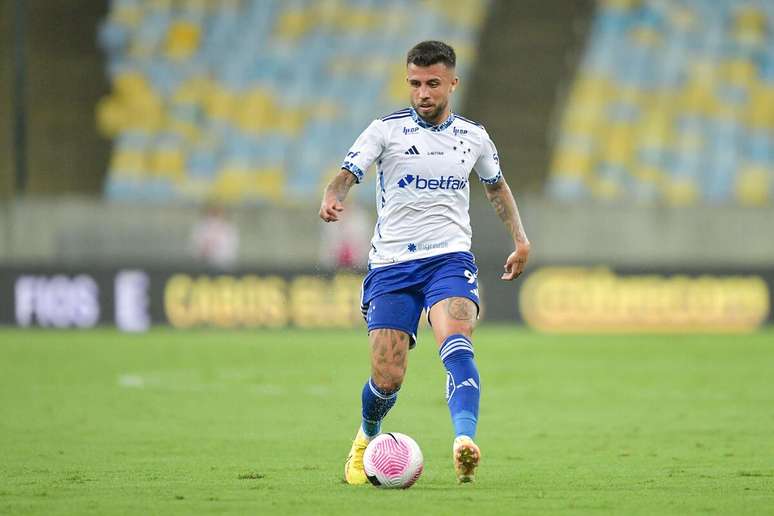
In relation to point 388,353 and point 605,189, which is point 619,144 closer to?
point 605,189

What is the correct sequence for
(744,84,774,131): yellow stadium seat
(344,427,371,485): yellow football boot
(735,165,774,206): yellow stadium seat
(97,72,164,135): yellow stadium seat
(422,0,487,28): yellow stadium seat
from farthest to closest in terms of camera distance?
(422,0,487,28): yellow stadium seat
(97,72,164,135): yellow stadium seat
(744,84,774,131): yellow stadium seat
(735,165,774,206): yellow stadium seat
(344,427,371,485): yellow football boot

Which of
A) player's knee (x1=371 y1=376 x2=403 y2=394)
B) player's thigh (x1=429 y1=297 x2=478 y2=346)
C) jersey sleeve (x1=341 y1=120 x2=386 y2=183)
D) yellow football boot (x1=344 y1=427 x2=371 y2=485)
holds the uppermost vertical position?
jersey sleeve (x1=341 y1=120 x2=386 y2=183)

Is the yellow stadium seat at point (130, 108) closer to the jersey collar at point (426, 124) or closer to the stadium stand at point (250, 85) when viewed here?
the stadium stand at point (250, 85)

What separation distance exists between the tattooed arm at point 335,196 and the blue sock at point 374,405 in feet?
3.27

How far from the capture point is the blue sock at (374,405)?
26.3 ft

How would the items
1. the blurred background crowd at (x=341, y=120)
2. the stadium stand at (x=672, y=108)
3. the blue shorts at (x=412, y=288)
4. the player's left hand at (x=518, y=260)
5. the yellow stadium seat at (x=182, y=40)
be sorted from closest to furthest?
the blue shorts at (x=412, y=288)
the player's left hand at (x=518, y=260)
the blurred background crowd at (x=341, y=120)
the stadium stand at (x=672, y=108)
the yellow stadium seat at (x=182, y=40)

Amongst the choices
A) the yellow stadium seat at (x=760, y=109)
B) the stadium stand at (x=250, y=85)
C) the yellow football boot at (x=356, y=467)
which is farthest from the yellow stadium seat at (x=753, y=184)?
the yellow football boot at (x=356, y=467)

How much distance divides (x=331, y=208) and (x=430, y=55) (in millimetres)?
967

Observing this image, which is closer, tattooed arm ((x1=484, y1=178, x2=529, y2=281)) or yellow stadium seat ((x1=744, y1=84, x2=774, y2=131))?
tattooed arm ((x1=484, y1=178, x2=529, y2=281))

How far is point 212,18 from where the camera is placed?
31406mm

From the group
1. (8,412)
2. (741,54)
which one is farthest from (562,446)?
(741,54)

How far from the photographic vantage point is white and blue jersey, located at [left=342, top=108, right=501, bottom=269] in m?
7.93

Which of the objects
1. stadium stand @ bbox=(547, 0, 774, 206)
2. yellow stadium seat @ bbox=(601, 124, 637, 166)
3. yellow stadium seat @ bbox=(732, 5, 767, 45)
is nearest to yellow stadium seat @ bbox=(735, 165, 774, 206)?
stadium stand @ bbox=(547, 0, 774, 206)

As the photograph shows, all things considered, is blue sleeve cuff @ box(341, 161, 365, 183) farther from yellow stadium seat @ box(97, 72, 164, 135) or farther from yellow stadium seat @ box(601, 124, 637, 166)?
yellow stadium seat @ box(97, 72, 164, 135)
